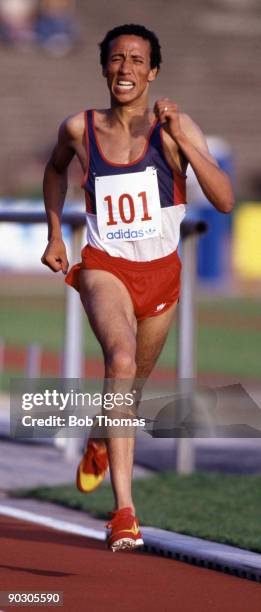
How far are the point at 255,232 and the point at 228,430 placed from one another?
2816 cm

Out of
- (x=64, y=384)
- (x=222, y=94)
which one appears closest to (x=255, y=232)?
(x=222, y=94)

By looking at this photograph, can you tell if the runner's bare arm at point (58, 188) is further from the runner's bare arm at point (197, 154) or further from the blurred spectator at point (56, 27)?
the blurred spectator at point (56, 27)

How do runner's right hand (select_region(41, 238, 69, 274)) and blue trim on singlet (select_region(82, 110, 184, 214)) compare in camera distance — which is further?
runner's right hand (select_region(41, 238, 69, 274))

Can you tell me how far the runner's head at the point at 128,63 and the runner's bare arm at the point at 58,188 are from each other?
25cm

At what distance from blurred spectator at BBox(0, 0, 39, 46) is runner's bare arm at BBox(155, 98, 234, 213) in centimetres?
4947

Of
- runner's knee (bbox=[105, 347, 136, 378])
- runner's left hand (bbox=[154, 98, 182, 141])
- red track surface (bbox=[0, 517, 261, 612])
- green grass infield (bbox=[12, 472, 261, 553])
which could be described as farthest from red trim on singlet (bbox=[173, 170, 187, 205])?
green grass infield (bbox=[12, 472, 261, 553])

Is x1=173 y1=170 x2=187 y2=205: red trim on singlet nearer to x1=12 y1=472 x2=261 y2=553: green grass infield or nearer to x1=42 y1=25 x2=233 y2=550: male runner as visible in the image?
x1=42 y1=25 x2=233 y2=550: male runner

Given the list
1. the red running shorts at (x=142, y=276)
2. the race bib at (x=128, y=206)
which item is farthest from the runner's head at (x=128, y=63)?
the red running shorts at (x=142, y=276)

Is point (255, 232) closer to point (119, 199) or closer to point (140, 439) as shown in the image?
point (140, 439)

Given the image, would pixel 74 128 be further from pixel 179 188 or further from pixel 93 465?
pixel 93 465

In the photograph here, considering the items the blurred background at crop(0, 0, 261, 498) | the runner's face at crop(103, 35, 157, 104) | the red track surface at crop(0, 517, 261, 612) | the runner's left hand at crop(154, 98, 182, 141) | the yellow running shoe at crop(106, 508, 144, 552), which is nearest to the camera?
the red track surface at crop(0, 517, 261, 612)

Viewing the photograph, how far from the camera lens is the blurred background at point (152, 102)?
112ft

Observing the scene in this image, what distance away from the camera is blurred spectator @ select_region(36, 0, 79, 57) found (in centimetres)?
5538

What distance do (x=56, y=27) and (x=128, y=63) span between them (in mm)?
51138
